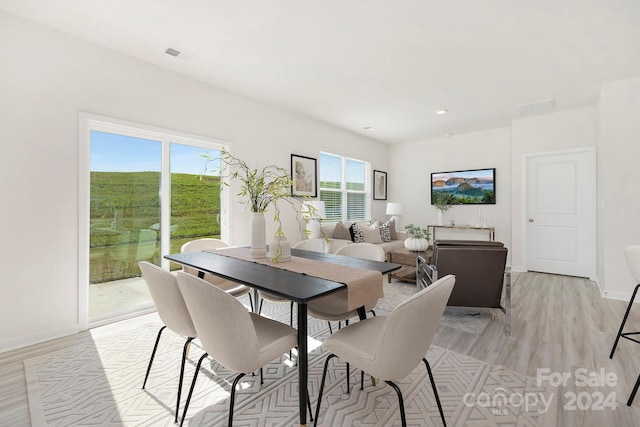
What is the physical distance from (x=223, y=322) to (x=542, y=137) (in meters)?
5.92

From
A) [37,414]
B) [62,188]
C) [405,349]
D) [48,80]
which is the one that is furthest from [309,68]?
[37,414]

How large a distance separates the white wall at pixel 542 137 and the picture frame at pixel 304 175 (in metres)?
3.63

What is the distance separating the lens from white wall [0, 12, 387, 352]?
7.84ft

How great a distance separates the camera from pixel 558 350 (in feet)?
7.70

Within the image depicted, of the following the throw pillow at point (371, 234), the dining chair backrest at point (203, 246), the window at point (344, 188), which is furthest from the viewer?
the window at point (344, 188)

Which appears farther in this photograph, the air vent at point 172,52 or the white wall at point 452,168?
the white wall at point 452,168

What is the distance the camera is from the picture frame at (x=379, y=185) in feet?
22.4

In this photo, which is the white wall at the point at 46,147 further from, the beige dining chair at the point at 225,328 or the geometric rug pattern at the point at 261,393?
the beige dining chair at the point at 225,328

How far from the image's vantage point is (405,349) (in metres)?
1.22

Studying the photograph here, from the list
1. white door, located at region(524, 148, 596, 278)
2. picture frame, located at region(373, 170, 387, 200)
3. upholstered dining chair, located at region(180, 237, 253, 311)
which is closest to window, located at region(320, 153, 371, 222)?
picture frame, located at region(373, 170, 387, 200)

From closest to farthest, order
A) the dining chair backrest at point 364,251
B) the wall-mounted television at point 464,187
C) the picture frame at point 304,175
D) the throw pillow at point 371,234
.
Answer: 1. the dining chair backrest at point 364,251
2. the picture frame at point 304,175
3. the throw pillow at point 371,234
4. the wall-mounted television at point 464,187

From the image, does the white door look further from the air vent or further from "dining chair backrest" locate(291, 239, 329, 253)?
the air vent

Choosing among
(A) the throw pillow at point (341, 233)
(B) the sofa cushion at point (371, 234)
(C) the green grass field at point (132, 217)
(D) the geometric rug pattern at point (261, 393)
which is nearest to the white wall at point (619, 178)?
(D) the geometric rug pattern at point (261, 393)

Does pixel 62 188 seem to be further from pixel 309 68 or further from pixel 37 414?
pixel 309 68
